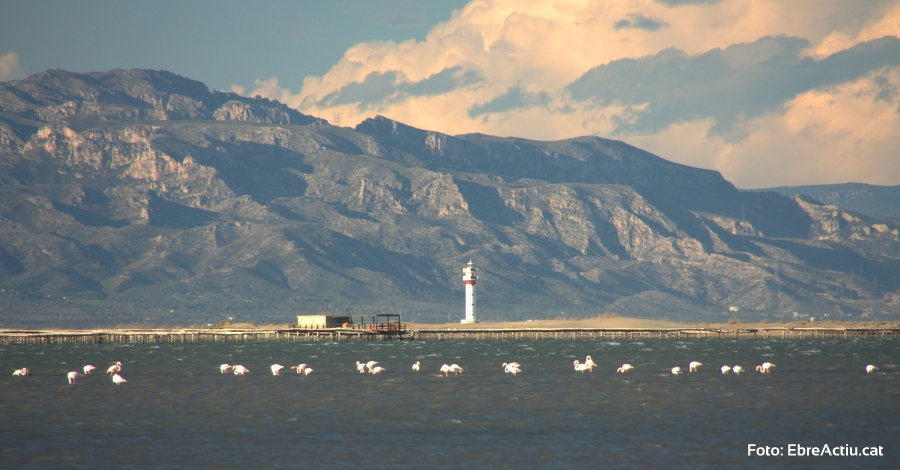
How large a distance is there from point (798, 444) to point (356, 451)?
18.4 meters

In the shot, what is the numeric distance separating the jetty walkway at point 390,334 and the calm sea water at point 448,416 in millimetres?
41633

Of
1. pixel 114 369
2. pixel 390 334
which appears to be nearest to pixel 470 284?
pixel 390 334

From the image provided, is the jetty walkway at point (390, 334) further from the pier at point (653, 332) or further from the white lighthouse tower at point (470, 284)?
the white lighthouse tower at point (470, 284)

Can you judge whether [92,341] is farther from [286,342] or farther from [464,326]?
[464,326]

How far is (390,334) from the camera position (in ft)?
441

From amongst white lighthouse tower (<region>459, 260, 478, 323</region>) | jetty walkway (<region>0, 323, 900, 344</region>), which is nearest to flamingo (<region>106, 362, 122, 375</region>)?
jetty walkway (<region>0, 323, 900, 344</region>)

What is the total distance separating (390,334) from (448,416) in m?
82.0

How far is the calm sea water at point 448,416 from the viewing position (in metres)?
41.6

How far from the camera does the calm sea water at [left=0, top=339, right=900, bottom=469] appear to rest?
41594 mm

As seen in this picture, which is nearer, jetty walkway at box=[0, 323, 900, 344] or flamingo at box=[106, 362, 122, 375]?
flamingo at box=[106, 362, 122, 375]

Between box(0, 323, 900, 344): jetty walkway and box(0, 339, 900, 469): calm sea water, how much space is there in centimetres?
4163

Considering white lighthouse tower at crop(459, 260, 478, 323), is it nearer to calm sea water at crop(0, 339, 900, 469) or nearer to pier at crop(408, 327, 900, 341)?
pier at crop(408, 327, 900, 341)

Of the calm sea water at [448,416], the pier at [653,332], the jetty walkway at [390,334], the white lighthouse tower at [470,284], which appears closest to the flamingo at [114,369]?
the calm sea water at [448,416]

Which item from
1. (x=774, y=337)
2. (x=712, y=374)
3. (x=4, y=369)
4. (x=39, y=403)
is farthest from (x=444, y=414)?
(x=774, y=337)
